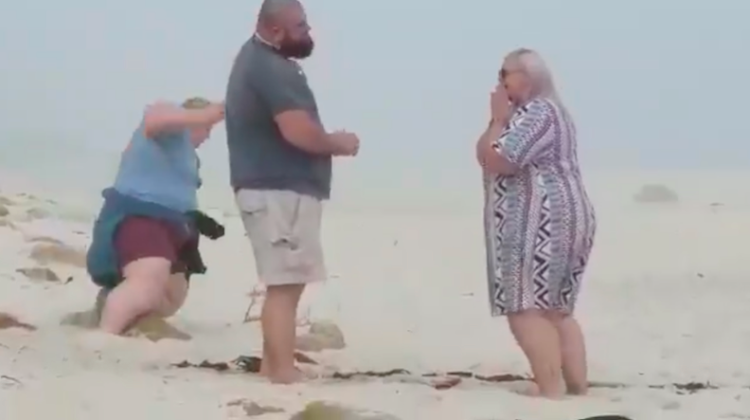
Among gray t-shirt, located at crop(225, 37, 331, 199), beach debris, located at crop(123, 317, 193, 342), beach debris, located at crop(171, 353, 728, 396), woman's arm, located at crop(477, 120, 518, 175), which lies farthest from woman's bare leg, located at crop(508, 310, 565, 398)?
beach debris, located at crop(123, 317, 193, 342)

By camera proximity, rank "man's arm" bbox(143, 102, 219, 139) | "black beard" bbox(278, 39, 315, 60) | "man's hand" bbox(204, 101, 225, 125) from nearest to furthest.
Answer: "black beard" bbox(278, 39, 315, 60) → "man's hand" bbox(204, 101, 225, 125) → "man's arm" bbox(143, 102, 219, 139)

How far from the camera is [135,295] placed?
17.0ft

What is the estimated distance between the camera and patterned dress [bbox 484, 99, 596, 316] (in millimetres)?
4156

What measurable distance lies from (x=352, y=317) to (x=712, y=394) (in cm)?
236

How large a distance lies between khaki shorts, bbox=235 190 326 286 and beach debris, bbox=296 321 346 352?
0.98m

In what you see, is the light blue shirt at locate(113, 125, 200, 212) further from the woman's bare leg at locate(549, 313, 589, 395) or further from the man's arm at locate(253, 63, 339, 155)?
the woman's bare leg at locate(549, 313, 589, 395)

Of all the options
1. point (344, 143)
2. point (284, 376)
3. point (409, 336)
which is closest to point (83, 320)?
point (409, 336)

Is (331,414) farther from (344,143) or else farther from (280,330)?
(344,143)

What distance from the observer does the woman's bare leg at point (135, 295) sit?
517 centimetres

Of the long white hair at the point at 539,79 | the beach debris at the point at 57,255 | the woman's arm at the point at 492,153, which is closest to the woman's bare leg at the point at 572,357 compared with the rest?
the woman's arm at the point at 492,153

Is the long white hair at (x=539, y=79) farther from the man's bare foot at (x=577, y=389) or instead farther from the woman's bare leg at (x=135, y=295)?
the woman's bare leg at (x=135, y=295)

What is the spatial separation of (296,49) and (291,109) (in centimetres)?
25

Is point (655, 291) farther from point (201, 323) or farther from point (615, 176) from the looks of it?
point (615, 176)

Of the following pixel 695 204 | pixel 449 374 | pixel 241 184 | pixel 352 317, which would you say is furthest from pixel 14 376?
pixel 695 204
